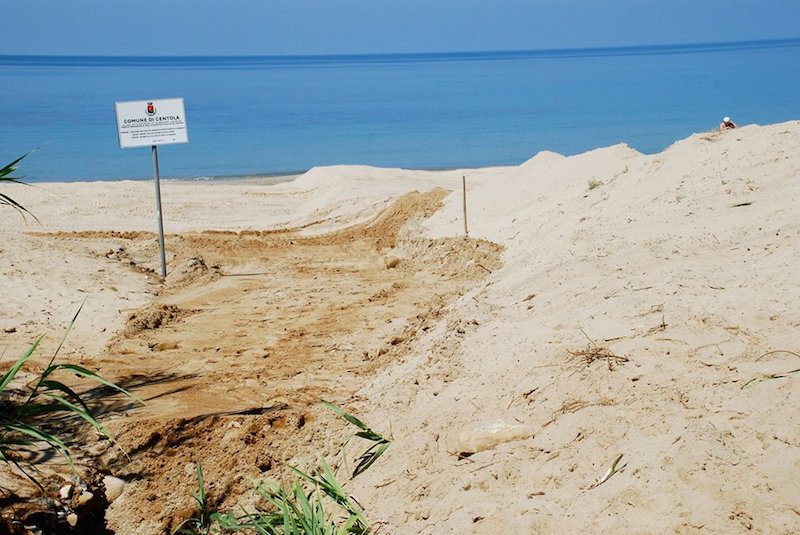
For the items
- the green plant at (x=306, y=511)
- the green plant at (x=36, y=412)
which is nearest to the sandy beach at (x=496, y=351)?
the green plant at (x=306, y=511)

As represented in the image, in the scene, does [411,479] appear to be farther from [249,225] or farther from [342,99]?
[342,99]

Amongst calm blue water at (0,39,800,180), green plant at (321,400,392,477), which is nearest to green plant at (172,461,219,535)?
green plant at (321,400,392,477)

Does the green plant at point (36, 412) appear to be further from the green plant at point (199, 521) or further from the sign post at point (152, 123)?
the sign post at point (152, 123)

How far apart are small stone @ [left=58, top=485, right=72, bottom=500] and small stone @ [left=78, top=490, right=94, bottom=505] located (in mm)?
76

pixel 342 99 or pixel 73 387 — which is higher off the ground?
pixel 342 99

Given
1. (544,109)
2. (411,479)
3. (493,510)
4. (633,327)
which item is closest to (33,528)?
(411,479)

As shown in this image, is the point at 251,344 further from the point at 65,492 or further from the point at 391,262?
the point at 391,262

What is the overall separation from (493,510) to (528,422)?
944 mm

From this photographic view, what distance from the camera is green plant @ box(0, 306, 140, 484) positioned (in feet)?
12.6

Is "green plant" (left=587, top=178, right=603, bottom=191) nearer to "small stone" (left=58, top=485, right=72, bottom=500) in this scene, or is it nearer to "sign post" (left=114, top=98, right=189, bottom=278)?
"sign post" (left=114, top=98, right=189, bottom=278)

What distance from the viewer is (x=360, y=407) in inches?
264

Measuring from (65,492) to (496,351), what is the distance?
127 inches

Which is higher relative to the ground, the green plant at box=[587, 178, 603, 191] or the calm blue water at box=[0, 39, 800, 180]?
the calm blue water at box=[0, 39, 800, 180]

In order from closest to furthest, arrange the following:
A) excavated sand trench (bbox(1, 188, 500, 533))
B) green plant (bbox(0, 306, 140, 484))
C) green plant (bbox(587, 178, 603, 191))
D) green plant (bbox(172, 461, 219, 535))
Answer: green plant (bbox(0, 306, 140, 484))
green plant (bbox(172, 461, 219, 535))
excavated sand trench (bbox(1, 188, 500, 533))
green plant (bbox(587, 178, 603, 191))
